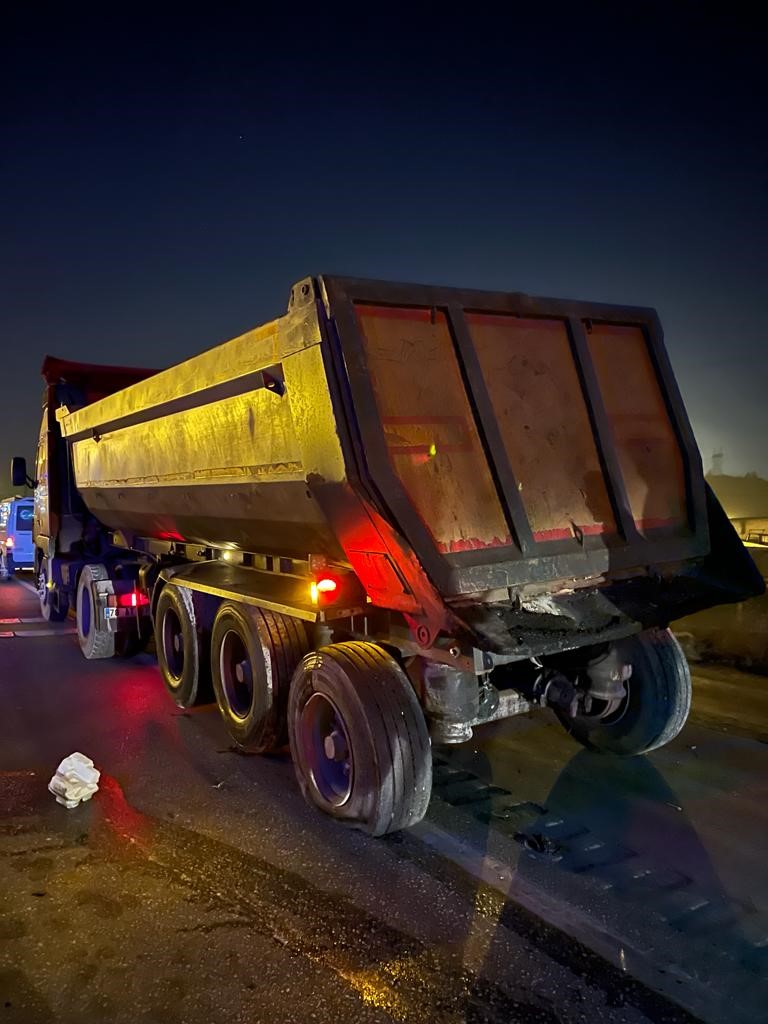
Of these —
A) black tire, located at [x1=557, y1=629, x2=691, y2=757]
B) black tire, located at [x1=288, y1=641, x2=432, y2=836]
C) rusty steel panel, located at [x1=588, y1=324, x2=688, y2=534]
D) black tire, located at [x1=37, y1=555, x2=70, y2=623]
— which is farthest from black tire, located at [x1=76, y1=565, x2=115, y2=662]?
rusty steel panel, located at [x1=588, y1=324, x2=688, y2=534]

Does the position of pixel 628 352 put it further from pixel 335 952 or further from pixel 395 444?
pixel 335 952

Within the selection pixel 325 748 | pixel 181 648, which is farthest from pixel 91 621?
pixel 325 748

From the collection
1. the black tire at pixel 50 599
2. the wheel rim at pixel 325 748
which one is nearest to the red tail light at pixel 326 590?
the wheel rim at pixel 325 748

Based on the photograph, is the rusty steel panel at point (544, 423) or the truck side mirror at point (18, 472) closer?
the rusty steel panel at point (544, 423)

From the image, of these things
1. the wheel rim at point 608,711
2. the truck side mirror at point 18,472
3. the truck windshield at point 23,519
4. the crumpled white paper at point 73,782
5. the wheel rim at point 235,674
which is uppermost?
the truck windshield at point 23,519

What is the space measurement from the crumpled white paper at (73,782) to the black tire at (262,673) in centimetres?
114

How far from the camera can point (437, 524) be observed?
13.1 feet

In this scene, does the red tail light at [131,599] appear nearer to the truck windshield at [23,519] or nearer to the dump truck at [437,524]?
the dump truck at [437,524]

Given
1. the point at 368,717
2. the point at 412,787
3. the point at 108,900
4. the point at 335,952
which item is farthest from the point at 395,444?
the point at 108,900

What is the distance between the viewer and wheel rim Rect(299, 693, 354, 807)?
15.0ft

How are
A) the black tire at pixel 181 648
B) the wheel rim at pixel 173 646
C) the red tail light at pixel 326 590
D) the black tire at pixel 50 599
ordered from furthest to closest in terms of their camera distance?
the black tire at pixel 50 599 → the wheel rim at pixel 173 646 → the black tire at pixel 181 648 → the red tail light at pixel 326 590

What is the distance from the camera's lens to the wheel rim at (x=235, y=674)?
19.7 ft

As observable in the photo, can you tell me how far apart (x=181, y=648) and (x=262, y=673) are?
6.85 feet

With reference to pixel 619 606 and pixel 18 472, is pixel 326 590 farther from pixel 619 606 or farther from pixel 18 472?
pixel 18 472
